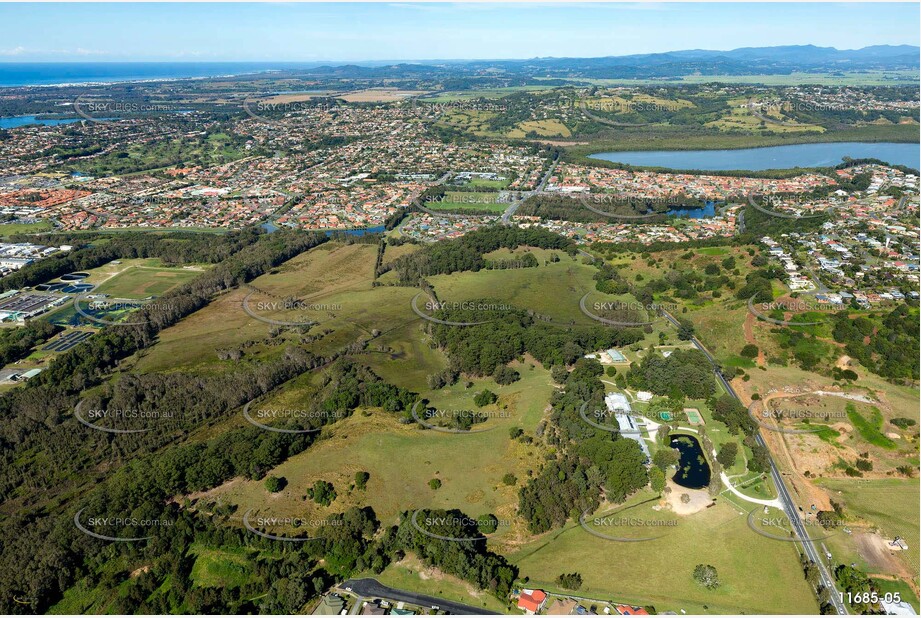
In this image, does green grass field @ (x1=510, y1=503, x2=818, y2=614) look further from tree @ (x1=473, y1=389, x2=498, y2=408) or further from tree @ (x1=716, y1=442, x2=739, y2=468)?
tree @ (x1=473, y1=389, x2=498, y2=408)

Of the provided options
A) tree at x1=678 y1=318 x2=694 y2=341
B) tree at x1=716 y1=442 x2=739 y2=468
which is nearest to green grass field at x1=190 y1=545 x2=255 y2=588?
tree at x1=716 y1=442 x2=739 y2=468

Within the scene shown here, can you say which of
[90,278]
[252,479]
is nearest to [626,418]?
[252,479]

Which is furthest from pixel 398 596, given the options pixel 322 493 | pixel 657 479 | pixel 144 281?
pixel 144 281

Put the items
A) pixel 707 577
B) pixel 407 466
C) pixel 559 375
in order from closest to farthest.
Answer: pixel 707 577, pixel 407 466, pixel 559 375

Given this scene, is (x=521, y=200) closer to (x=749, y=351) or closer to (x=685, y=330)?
(x=685, y=330)

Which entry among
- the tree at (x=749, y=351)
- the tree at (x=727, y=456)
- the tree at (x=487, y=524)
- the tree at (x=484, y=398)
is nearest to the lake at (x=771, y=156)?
the tree at (x=749, y=351)
